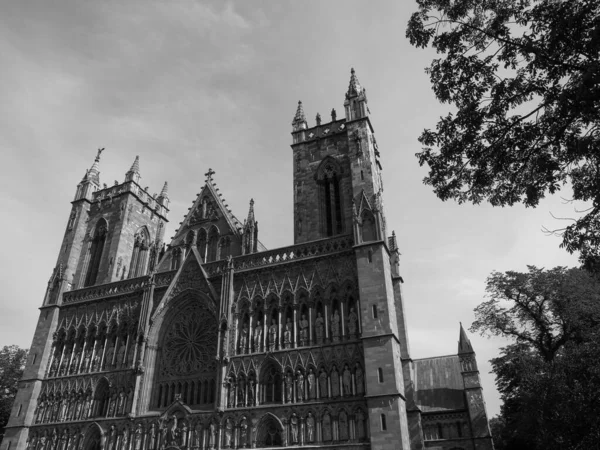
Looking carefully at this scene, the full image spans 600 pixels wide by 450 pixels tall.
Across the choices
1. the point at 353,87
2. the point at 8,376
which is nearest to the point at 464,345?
the point at 353,87

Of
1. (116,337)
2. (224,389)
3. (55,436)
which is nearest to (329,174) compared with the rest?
(224,389)

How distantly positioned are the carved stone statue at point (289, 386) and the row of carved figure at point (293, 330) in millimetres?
1632

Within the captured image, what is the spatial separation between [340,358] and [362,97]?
17856 millimetres

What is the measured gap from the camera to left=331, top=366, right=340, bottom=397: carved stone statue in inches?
937

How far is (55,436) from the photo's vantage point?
99.3ft

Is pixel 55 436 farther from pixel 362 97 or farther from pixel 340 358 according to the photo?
pixel 362 97

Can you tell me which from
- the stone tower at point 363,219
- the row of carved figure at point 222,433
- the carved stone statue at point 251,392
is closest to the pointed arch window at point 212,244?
the stone tower at point 363,219

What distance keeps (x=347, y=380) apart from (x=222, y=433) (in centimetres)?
711

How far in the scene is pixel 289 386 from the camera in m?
24.8

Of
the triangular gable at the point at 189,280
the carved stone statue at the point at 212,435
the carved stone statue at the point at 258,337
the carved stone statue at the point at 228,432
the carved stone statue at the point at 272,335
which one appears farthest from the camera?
the triangular gable at the point at 189,280

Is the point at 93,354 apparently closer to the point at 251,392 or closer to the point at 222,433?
the point at 222,433

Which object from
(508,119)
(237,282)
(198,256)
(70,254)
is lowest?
(508,119)

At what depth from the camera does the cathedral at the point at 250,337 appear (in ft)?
79.2

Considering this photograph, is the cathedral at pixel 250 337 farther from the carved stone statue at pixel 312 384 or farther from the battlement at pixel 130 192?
the battlement at pixel 130 192
